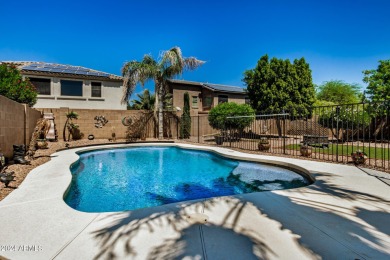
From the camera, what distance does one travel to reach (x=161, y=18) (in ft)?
52.5

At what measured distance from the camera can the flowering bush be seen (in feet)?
33.4

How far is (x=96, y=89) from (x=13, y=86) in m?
8.08

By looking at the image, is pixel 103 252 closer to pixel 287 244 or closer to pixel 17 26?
pixel 287 244

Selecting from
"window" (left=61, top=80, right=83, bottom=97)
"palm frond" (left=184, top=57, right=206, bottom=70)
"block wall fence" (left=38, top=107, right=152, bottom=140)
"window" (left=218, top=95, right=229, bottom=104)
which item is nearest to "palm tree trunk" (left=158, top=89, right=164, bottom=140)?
"block wall fence" (left=38, top=107, right=152, bottom=140)

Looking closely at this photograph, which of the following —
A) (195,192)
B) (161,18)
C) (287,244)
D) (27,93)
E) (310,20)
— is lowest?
(195,192)

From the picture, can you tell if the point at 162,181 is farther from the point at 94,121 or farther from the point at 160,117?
the point at 94,121

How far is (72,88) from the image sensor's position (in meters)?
17.8

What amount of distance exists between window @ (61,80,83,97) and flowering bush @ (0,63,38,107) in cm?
565

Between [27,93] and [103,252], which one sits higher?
[27,93]

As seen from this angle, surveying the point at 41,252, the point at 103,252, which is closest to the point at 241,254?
the point at 103,252

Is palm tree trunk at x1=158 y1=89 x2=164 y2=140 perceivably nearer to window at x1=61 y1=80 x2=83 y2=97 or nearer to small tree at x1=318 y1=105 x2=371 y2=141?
window at x1=61 y1=80 x2=83 y2=97

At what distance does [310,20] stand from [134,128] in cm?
1464

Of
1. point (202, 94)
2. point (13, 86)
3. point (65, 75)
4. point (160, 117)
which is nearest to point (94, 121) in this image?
point (160, 117)

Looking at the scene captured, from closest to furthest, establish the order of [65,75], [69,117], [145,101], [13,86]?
[13,86], [69,117], [65,75], [145,101]
